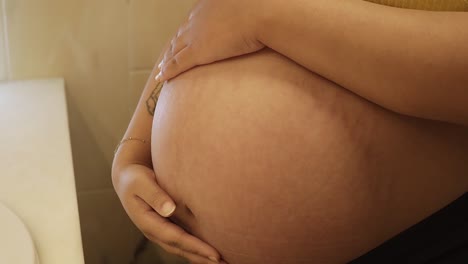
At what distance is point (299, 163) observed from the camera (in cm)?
55

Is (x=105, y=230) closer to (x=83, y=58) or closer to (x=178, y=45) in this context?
(x=83, y=58)

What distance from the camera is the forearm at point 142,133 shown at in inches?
30.1

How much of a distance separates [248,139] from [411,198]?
0.19 meters

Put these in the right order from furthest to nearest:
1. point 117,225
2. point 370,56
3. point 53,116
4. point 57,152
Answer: point 117,225, point 53,116, point 57,152, point 370,56

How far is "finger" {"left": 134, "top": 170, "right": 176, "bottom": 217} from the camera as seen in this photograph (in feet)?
2.07

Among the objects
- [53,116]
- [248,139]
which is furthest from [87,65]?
[248,139]

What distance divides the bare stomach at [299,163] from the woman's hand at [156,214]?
31 millimetres

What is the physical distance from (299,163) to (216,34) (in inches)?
7.0

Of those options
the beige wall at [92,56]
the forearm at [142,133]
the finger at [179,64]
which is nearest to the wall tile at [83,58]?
the beige wall at [92,56]

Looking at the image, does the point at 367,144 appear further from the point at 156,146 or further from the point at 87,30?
the point at 87,30

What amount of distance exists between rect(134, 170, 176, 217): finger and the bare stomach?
28 millimetres

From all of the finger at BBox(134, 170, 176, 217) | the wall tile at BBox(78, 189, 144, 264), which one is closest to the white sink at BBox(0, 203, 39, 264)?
the finger at BBox(134, 170, 176, 217)

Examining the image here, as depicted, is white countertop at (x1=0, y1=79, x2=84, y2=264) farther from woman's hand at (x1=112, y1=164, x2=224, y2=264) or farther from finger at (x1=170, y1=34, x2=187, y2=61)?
finger at (x1=170, y1=34, x2=187, y2=61)

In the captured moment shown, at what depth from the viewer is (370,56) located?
1.67 feet
